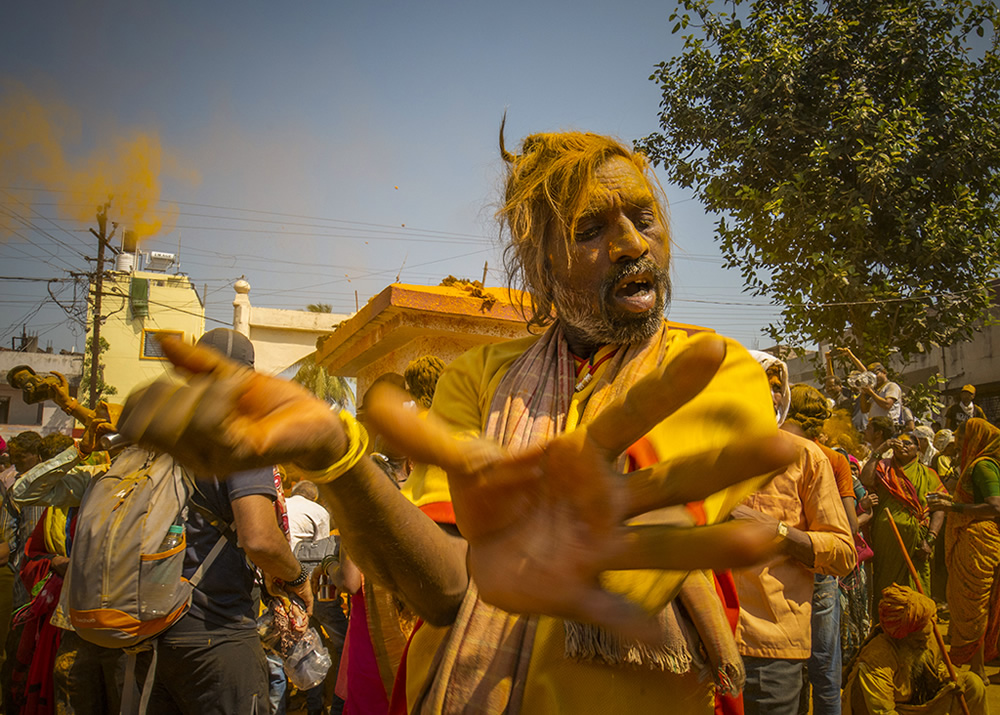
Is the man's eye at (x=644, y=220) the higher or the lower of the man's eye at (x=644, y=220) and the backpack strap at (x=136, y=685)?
the higher

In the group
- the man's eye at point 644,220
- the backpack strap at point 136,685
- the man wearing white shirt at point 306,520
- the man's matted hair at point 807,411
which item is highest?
the man's eye at point 644,220

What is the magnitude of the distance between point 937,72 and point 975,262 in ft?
11.2

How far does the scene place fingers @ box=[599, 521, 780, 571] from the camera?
31.6 inches

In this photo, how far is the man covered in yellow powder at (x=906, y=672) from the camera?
4203mm

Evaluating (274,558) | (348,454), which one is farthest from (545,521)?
(274,558)

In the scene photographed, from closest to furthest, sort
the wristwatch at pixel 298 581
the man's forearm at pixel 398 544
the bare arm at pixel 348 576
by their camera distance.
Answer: the man's forearm at pixel 398 544
the wristwatch at pixel 298 581
the bare arm at pixel 348 576

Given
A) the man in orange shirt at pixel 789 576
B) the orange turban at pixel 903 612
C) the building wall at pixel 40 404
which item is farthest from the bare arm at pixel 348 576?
the building wall at pixel 40 404

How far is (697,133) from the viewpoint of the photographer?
13781 mm

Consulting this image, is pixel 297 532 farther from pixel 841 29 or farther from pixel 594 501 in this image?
pixel 841 29

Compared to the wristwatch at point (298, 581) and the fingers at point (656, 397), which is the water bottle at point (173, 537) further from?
the fingers at point (656, 397)

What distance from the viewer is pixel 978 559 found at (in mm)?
6520

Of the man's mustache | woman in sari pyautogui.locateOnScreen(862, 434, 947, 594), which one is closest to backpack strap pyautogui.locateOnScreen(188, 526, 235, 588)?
the man's mustache

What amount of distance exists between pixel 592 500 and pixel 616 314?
2.87ft

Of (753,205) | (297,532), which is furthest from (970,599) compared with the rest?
(753,205)
